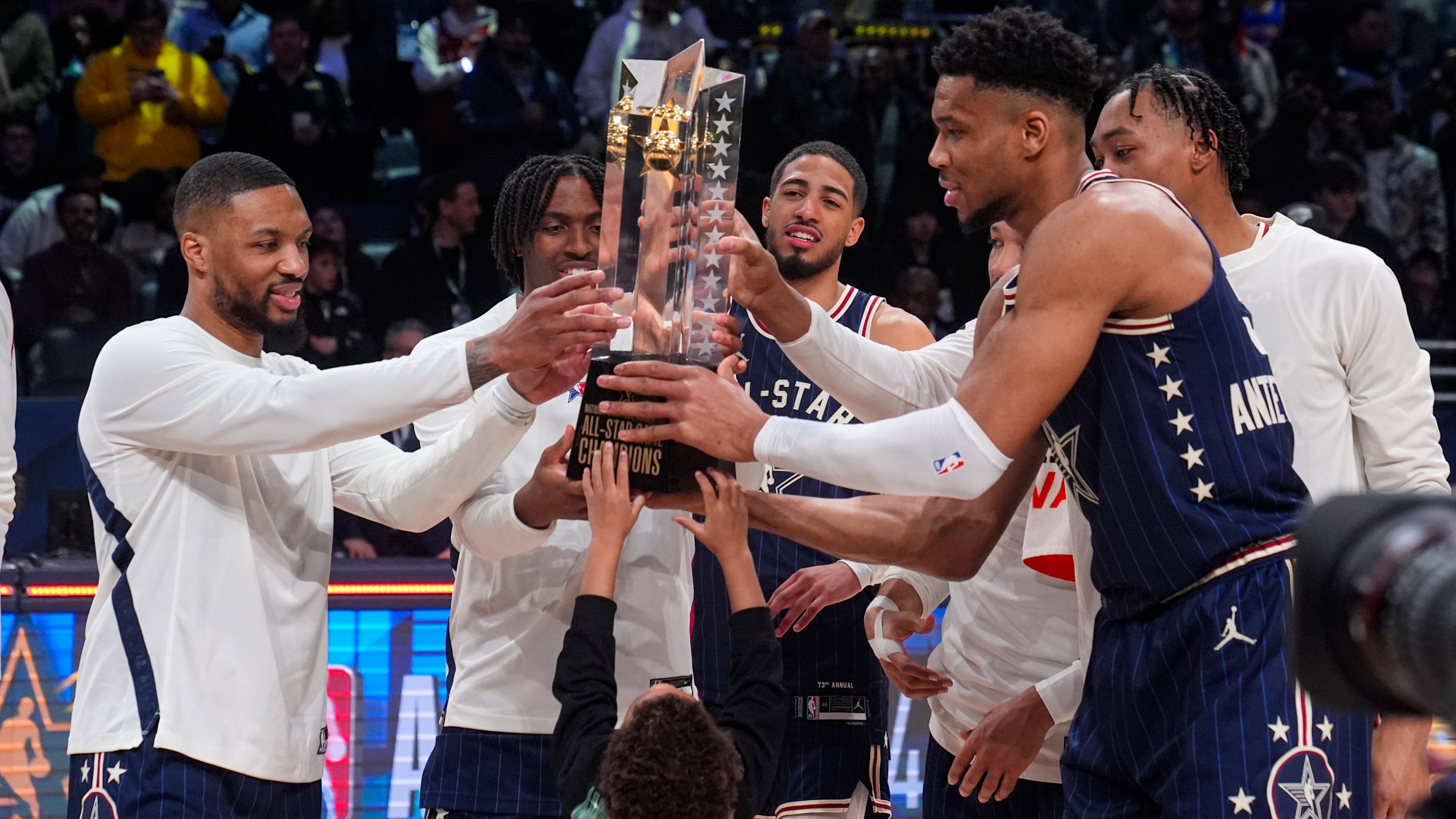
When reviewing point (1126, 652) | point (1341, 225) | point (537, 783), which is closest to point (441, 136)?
point (1341, 225)

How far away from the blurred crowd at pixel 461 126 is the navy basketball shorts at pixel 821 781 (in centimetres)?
433

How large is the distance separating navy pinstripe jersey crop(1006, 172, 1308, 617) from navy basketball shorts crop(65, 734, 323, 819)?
185 cm

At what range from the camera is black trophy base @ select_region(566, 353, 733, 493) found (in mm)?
3076

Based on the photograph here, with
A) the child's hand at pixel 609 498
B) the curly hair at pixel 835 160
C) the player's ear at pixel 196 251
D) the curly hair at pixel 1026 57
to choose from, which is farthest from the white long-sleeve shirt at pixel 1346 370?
the player's ear at pixel 196 251

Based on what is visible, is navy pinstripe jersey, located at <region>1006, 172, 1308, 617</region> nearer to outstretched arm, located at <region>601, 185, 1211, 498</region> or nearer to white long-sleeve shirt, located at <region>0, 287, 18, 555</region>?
outstretched arm, located at <region>601, 185, 1211, 498</region>

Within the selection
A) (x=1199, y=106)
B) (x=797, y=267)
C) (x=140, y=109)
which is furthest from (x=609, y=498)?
(x=140, y=109)

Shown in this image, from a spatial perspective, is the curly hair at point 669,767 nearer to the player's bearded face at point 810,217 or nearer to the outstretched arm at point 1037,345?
the outstretched arm at point 1037,345

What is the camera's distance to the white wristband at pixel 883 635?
3.90m

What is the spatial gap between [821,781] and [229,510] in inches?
80.0

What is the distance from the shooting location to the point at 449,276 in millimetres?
8445

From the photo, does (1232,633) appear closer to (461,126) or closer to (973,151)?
(973,151)

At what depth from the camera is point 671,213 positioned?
3.22 m

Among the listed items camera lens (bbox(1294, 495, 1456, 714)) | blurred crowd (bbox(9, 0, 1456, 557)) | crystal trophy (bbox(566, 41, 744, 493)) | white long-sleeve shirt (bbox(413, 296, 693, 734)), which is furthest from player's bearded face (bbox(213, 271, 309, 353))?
blurred crowd (bbox(9, 0, 1456, 557))

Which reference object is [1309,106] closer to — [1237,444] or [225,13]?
[225,13]
